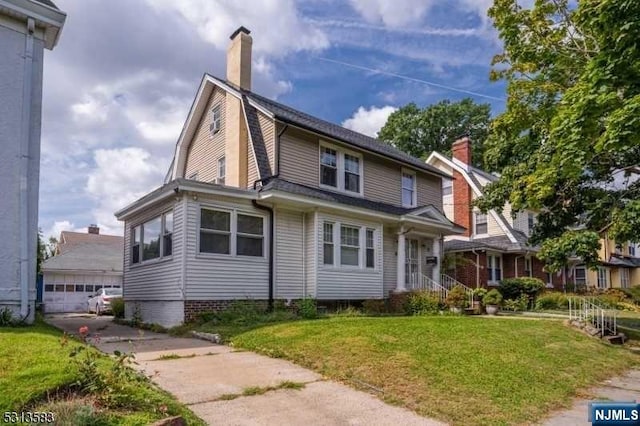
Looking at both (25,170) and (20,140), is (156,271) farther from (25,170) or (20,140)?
(20,140)

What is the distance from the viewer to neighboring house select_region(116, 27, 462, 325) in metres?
13.5

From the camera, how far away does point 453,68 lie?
1866 centimetres

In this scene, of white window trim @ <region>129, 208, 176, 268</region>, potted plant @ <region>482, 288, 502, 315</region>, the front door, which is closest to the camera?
white window trim @ <region>129, 208, 176, 268</region>

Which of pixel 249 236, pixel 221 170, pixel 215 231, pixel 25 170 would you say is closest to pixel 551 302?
pixel 249 236

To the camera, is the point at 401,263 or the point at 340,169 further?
the point at 401,263

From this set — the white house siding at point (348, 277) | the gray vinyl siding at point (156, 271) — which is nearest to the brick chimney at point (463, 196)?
the white house siding at point (348, 277)

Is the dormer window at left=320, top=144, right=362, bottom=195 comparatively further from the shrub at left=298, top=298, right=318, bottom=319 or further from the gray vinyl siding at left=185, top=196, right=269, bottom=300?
the shrub at left=298, top=298, right=318, bottom=319

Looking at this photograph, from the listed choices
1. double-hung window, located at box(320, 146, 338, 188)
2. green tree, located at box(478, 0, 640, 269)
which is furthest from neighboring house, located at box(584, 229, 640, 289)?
double-hung window, located at box(320, 146, 338, 188)

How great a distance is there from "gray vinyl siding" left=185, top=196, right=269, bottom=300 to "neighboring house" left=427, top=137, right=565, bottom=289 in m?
13.1

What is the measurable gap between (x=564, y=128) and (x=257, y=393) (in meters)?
8.15

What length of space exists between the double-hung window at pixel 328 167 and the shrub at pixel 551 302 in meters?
12.2

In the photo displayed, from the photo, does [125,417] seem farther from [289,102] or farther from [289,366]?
[289,102]

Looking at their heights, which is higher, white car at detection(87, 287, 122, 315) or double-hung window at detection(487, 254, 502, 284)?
double-hung window at detection(487, 254, 502, 284)

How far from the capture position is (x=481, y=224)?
28.2 meters
